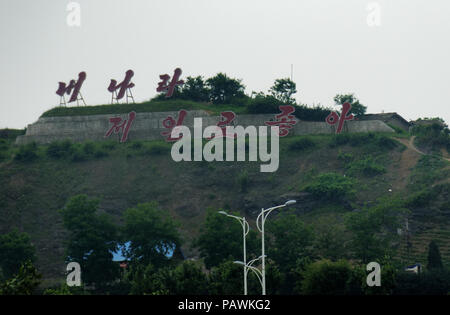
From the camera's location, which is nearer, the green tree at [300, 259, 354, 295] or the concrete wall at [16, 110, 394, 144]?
the green tree at [300, 259, 354, 295]

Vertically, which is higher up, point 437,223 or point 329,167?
point 329,167

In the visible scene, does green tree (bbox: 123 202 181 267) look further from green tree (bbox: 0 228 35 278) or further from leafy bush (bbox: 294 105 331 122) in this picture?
leafy bush (bbox: 294 105 331 122)

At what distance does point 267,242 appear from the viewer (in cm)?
6384

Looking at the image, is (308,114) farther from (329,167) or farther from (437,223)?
(437,223)

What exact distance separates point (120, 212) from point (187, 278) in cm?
2905

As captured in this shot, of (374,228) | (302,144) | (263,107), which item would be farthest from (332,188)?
(263,107)

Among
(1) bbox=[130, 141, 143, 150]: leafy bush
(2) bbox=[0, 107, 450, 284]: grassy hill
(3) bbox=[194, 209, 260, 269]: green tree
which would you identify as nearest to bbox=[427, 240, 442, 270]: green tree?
(2) bbox=[0, 107, 450, 284]: grassy hill

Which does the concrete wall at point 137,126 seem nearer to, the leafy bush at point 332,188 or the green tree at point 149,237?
the leafy bush at point 332,188

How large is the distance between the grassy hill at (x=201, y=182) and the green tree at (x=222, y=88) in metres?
14.1

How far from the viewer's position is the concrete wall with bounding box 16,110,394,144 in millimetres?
92312

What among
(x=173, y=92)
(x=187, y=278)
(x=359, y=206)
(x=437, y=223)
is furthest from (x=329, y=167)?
(x=187, y=278)

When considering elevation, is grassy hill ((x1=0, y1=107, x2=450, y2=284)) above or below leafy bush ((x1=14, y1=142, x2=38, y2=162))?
below

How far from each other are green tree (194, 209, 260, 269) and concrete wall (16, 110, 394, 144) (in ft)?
101

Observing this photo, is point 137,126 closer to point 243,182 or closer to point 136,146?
point 136,146
